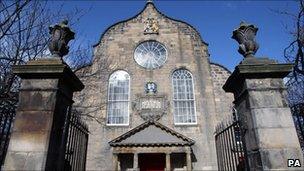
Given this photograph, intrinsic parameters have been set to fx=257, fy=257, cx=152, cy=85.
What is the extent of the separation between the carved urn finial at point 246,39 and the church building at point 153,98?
32.7ft

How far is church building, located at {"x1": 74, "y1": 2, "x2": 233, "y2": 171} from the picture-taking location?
15.6 m

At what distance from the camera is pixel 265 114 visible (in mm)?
4496

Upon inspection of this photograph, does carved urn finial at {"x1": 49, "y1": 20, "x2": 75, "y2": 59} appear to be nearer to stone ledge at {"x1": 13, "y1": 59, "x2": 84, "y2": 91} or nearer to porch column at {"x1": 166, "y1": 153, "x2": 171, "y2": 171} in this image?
stone ledge at {"x1": 13, "y1": 59, "x2": 84, "y2": 91}

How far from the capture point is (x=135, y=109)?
16.9m

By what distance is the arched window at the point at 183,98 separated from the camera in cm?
1702

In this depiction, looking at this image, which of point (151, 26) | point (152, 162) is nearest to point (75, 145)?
point (152, 162)

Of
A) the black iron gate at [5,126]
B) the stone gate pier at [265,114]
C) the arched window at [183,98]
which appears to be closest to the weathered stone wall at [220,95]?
the arched window at [183,98]

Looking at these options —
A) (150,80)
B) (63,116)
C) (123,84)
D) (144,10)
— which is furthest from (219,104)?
(63,116)

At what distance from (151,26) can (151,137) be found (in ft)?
28.8

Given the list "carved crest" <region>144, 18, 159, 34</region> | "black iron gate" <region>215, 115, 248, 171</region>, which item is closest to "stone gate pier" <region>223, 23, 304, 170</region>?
"black iron gate" <region>215, 115, 248, 171</region>

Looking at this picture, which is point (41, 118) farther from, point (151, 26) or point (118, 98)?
point (151, 26)

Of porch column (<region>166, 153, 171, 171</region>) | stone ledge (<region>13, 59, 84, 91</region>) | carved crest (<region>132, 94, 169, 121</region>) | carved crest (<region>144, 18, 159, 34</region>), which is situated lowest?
porch column (<region>166, 153, 171, 171</region>)

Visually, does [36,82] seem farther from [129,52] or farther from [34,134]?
[129,52]

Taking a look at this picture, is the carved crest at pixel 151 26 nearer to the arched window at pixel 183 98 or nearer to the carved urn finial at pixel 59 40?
the arched window at pixel 183 98
